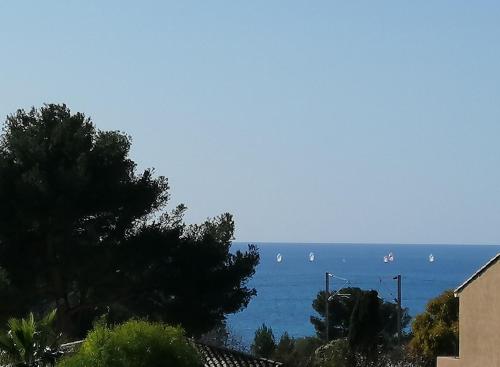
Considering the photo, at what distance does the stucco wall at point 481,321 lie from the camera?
22266 mm

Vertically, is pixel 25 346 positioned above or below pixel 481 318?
below

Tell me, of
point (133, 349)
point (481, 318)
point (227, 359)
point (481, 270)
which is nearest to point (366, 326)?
point (227, 359)

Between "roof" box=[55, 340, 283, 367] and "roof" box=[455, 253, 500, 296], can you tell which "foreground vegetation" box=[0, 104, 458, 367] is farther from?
"roof" box=[455, 253, 500, 296]

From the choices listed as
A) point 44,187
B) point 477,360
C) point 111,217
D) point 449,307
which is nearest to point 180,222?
point 111,217

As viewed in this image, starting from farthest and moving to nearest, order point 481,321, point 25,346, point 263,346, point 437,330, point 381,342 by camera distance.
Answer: point 263,346 < point 381,342 < point 437,330 < point 25,346 < point 481,321

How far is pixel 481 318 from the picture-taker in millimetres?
22609

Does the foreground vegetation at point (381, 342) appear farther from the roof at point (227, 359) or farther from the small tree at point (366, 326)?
the roof at point (227, 359)

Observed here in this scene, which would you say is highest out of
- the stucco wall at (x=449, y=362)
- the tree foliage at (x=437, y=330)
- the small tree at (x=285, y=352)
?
the tree foliage at (x=437, y=330)

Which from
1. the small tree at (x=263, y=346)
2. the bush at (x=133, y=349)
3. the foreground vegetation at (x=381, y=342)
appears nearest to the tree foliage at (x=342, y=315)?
the small tree at (x=263, y=346)

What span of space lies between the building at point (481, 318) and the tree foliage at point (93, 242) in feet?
61.3

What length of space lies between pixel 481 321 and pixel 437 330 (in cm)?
1739

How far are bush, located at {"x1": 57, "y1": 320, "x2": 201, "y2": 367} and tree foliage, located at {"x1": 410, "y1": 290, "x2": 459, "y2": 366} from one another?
15.6 m

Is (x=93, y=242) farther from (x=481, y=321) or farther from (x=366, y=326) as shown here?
(x=481, y=321)

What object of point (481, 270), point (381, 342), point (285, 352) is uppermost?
point (481, 270)
